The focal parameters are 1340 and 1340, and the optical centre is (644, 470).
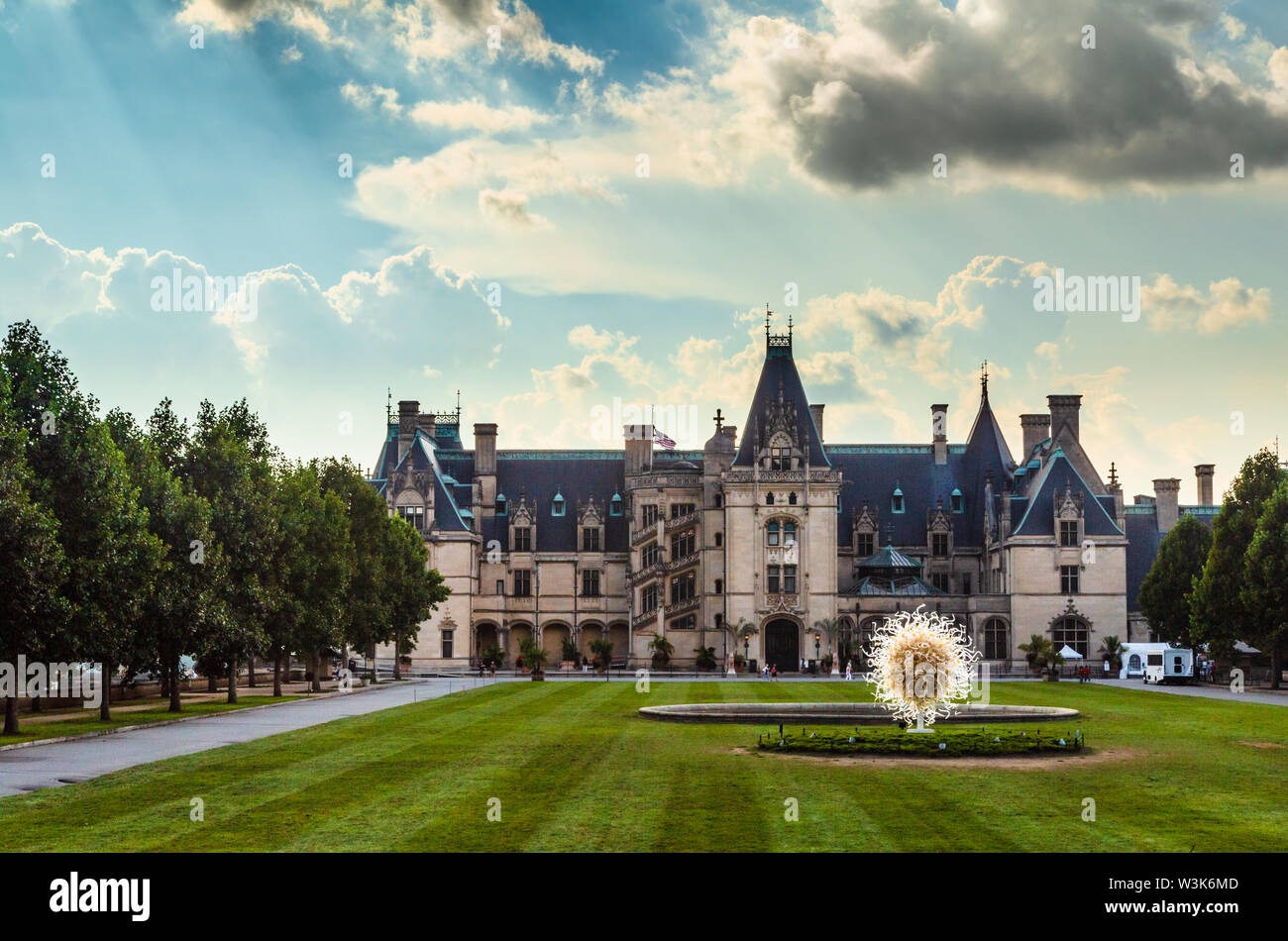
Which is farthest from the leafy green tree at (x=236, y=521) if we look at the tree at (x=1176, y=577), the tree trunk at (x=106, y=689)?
the tree at (x=1176, y=577)

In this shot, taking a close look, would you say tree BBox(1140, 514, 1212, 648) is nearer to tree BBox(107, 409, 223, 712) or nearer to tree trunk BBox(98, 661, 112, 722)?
tree BBox(107, 409, 223, 712)

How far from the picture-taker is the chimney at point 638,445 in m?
111

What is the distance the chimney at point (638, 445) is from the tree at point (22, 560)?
73.9 metres

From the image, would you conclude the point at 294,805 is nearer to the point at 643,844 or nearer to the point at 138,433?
the point at 643,844

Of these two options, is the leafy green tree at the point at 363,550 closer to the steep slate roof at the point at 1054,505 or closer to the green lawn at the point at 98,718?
the green lawn at the point at 98,718

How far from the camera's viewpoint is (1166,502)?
11312 centimetres

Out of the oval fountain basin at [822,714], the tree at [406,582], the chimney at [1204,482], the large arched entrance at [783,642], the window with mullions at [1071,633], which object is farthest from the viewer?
the chimney at [1204,482]

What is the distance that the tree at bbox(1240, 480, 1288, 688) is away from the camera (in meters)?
67.8

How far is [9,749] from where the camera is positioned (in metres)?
35.3

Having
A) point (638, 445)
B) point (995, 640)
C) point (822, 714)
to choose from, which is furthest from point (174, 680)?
point (995, 640)

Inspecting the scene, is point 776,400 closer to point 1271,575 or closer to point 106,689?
point 1271,575

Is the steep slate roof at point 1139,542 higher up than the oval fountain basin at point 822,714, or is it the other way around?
the steep slate roof at point 1139,542

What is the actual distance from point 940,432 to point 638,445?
26428 mm
